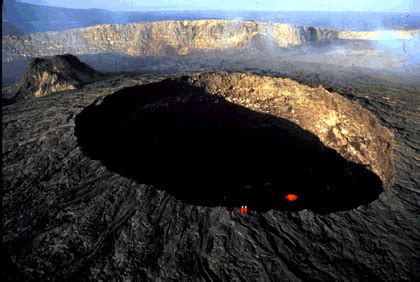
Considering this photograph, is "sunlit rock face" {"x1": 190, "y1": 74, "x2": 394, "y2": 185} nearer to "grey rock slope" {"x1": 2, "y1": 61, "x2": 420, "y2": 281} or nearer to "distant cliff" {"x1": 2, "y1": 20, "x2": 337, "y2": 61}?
"grey rock slope" {"x1": 2, "y1": 61, "x2": 420, "y2": 281}

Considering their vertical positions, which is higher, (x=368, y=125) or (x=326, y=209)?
(x=368, y=125)

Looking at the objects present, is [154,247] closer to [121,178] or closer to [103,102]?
[121,178]

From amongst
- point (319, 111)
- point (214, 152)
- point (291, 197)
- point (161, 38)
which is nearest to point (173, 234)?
point (291, 197)

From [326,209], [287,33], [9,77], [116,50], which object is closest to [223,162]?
[326,209]

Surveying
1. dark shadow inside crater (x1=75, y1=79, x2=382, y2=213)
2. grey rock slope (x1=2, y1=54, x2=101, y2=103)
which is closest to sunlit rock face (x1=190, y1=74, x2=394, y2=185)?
dark shadow inside crater (x1=75, y1=79, x2=382, y2=213)

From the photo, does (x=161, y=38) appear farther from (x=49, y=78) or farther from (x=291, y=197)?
(x=291, y=197)

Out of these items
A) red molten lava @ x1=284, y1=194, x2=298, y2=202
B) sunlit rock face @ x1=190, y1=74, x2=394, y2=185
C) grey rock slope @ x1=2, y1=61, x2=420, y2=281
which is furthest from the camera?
red molten lava @ x1=284, y1=194, x2=298, y2=202
